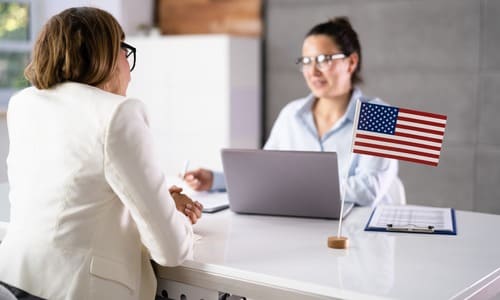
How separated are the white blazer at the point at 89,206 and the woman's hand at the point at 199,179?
40.9 inches

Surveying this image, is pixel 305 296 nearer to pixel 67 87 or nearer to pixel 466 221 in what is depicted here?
pixel 67 87

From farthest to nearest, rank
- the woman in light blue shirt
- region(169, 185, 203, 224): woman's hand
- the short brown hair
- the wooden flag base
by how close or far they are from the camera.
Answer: the woman in light blue shirt → region(169, 185, 203, 224): woman's hand → the wooden flag base → the short brown hair

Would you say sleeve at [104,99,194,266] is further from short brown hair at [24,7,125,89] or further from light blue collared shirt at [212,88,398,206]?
light blue collared shirt at [212,88,398,206]

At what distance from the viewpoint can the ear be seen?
3.36 m

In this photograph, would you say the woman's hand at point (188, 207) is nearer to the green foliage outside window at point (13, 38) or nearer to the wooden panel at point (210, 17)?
the wooden panel at point (210, 17)

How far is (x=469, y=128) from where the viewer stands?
4.54m

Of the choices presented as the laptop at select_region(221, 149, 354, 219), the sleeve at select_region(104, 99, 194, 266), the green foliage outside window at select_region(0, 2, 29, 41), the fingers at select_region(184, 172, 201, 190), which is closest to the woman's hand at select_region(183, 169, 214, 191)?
the fingers at select_region(184, 172, 201, 190)

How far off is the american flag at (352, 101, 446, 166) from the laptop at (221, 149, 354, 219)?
152 millimetres

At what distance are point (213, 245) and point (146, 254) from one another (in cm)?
23

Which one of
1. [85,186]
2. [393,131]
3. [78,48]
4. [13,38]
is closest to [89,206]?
[85,186]

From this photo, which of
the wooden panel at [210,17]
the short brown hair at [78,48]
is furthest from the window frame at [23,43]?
the short brown hair at [78,48]

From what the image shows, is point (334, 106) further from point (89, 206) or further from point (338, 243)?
point (89, 206)

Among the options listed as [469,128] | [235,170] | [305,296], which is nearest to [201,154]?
[469,128]

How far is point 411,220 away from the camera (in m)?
2.47
